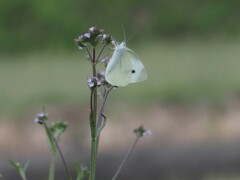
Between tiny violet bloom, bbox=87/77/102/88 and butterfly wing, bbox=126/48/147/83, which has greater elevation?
butterfly wing, bbox=126/48/147/83

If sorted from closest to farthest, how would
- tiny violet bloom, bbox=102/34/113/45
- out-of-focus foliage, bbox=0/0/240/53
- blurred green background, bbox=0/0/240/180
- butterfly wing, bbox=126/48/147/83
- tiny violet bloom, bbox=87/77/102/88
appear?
tiny violet bloom, bbox=87/77/102/88 → tiny violet bloom, bbox=102/34/113/45 → butterfly wing, bbox=126/48/147/83 → blurred green background, bbox=0/0/240/180 → out-of-focus foliage, bbox=0/0/240/53

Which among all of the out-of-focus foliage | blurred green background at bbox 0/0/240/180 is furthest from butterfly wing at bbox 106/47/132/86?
the out-of-focus foliage

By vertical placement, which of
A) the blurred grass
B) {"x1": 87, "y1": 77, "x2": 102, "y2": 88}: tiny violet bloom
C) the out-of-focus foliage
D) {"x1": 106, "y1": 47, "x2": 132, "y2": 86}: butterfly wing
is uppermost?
the out-of-focus foliage

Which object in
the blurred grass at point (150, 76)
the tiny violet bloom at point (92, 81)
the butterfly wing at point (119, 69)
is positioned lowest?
the tiny violet bloom at point (92, 81)

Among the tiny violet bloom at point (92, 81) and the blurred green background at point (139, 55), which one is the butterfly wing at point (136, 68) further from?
the blurred green background at point (139, 55)

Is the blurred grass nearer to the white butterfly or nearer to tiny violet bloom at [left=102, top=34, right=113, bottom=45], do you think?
the white butterfly

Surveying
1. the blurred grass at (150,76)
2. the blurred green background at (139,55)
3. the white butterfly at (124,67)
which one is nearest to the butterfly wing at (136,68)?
the white butterfly at (124,67)

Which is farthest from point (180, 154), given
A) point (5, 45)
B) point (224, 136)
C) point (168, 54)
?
point (5, 45)

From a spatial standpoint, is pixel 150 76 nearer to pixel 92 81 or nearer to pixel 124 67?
pixel 124 67
